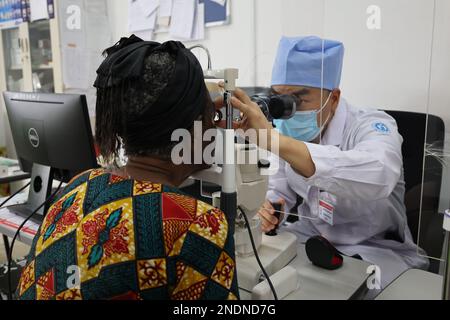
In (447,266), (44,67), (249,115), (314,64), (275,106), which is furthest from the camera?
(44,67)

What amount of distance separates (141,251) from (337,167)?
728 millimetres

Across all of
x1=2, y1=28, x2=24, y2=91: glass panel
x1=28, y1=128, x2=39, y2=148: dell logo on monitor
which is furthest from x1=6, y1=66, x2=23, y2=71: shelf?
x1=28, y1=128, x2=39, y2=148: dell logo on monitor

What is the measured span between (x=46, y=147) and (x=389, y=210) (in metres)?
1.23

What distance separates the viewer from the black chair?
3.58 feet

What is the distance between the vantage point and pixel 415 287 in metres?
0.89

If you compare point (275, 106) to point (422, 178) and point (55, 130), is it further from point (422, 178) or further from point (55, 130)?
point (55, 130)

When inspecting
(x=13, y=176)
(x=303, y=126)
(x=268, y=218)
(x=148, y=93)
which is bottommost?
(x=13, y=176)

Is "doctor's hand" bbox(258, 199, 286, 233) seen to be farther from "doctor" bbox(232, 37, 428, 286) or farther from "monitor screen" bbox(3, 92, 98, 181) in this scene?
"monitor screen" bbox(3, 92, 98, 181)

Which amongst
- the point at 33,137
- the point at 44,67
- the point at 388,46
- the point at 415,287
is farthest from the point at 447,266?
the point at 44,67

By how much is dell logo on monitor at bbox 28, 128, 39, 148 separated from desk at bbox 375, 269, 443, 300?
1252 millimetres

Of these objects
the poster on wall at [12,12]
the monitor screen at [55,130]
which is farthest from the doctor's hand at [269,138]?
the poster on wall at [12,12]

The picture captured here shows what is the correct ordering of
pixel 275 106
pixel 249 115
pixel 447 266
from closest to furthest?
pixel 447 266
pixel 249 115
pixel 275 106
